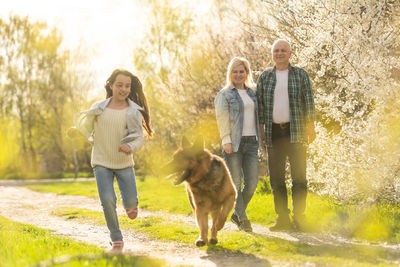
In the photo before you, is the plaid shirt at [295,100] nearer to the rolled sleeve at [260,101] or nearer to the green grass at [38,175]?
the rolled sleeve at [260,101]

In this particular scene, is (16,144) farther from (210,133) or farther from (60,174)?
(210,133)

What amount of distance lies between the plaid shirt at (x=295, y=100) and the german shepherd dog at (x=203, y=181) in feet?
4.83

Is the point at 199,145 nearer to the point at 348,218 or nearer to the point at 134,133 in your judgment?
the point at 134,133

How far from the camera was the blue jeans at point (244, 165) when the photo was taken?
6.67 metres

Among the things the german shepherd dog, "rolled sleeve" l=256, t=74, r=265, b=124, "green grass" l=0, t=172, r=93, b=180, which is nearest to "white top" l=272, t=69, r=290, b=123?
"rolled sleeve" l=256, t=74, r=265, b=124

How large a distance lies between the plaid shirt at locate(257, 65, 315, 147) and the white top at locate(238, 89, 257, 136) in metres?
0.21

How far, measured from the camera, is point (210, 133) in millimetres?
16141

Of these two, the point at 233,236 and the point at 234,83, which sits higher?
the point at 234,83

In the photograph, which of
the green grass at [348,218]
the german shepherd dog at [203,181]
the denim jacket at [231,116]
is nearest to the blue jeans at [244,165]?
the denim jacket at [231,116]

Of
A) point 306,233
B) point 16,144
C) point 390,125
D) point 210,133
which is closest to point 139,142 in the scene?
point 306,233

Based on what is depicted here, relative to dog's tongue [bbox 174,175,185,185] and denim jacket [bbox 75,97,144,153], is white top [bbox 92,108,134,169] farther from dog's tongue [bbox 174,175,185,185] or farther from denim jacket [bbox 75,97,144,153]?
dog's tongue [bbox 174,175,185,185]

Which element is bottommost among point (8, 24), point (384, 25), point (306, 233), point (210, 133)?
point (306, 233)

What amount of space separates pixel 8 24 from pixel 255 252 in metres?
37.3

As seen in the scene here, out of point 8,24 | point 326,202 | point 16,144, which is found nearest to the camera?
point 326,202
